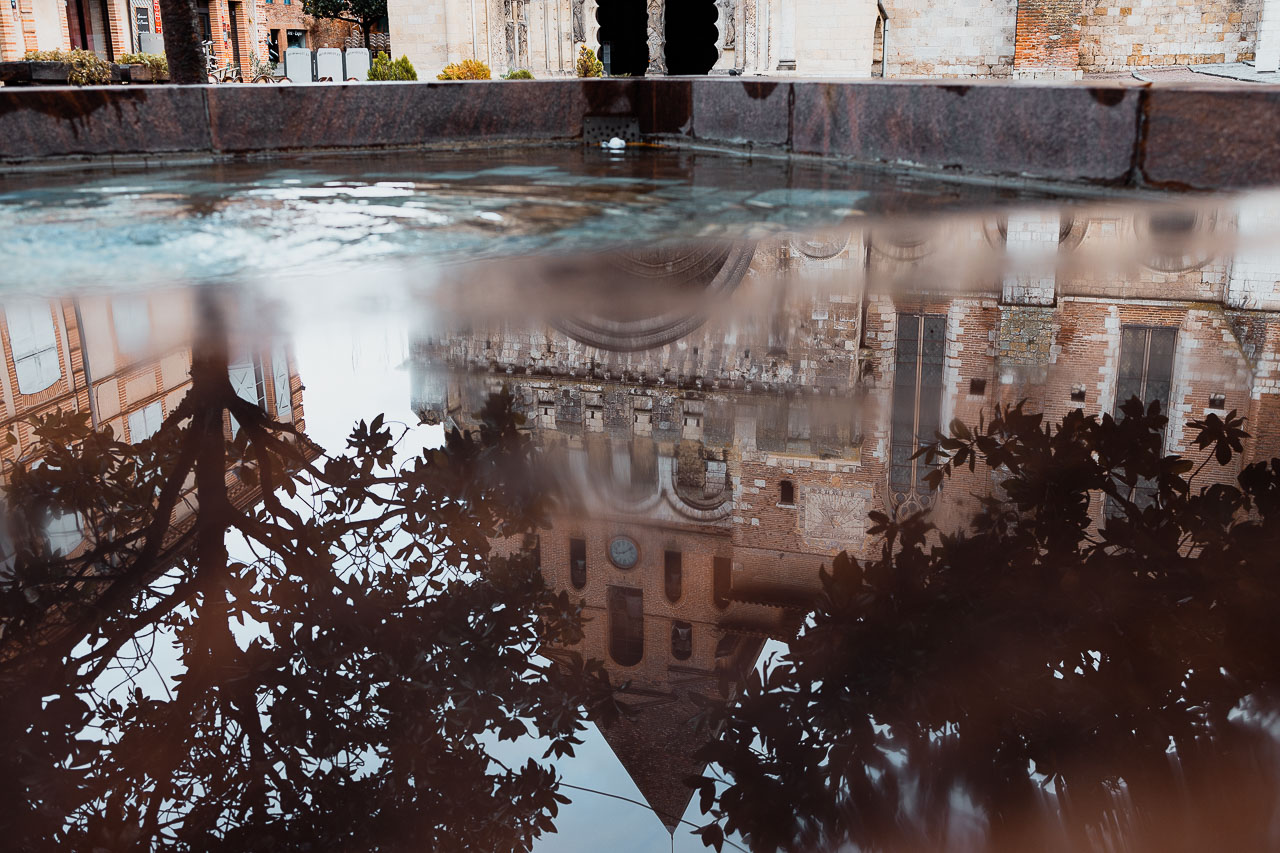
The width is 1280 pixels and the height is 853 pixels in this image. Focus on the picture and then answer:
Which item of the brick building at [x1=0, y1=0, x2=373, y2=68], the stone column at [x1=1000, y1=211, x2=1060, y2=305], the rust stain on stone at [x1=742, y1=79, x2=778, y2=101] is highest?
the brick building at [x1=0, y1=0, x2=373, y2=68]

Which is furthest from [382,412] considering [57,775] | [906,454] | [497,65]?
[497,65]

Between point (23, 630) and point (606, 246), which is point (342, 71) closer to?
point (606, 246)

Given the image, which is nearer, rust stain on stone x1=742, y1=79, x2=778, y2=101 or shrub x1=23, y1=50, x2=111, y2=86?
rust stain on stone x1=742, y1=79, x2=778, y2=101

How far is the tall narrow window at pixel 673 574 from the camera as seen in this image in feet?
6.91

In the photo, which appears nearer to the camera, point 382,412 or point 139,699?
point 139,699

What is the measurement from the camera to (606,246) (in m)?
5.51

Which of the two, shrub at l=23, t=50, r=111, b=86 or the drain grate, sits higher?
shrub at l=23, t=50, r=111, b=86

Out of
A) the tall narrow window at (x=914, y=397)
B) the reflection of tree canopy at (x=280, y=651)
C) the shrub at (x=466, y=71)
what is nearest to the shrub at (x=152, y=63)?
the shrub at (x=466, y=71)

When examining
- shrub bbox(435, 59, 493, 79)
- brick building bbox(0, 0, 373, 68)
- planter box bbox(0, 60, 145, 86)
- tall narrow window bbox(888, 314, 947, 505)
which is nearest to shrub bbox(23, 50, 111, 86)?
planter box bbox(0, 60, 145, 86)

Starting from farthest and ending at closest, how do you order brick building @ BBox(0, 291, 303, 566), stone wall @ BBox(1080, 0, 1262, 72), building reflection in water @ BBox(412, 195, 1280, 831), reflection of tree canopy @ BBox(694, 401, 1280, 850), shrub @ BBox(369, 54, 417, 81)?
stone wall @ BBox(1080, 0, 1262, 72)
shrub @ BBox(369, 54, 417, 81)
brick building @ BBox(0, 291, 303, 566)
building reflection in water @ BBox(412, 195, 1280, 831)
reflection of tree canopy @ BBox(694, 401, 1280, 850)

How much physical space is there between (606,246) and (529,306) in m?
1.40

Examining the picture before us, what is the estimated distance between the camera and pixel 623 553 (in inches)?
88.4

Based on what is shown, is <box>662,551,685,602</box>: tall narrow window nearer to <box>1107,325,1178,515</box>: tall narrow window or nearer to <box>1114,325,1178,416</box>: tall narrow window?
<box>1107,325,1178,515</box>: tall narrow window

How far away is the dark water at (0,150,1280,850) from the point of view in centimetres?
156
